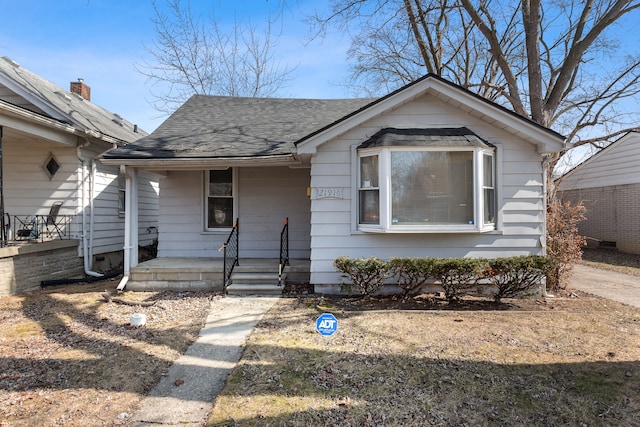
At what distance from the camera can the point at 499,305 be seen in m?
6.17

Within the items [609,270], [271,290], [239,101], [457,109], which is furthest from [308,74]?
[609,270]

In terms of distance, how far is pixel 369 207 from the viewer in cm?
676

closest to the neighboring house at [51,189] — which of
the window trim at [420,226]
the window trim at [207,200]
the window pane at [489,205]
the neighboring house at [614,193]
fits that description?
the window trim at [207,200]

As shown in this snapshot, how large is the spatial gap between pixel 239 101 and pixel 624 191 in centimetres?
1428

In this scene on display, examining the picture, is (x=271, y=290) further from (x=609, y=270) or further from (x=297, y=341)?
(x=609, y=270)

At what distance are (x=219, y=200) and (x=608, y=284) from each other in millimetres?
9246

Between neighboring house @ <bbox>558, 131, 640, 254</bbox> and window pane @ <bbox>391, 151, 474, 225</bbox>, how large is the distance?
7490mm

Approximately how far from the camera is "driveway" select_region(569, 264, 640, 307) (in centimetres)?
686

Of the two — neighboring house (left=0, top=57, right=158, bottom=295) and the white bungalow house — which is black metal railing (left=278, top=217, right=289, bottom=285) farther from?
neighboring house (left=0, top=57, right=158, bottom=295)

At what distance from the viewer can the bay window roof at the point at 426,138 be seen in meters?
6.38

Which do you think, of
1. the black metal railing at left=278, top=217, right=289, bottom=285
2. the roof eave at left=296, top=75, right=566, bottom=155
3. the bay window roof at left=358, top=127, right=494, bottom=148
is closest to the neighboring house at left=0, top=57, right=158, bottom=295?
the black metal railing at left=278, top=217, right=289, bottom=285

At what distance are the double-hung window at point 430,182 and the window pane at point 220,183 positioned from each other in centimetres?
386

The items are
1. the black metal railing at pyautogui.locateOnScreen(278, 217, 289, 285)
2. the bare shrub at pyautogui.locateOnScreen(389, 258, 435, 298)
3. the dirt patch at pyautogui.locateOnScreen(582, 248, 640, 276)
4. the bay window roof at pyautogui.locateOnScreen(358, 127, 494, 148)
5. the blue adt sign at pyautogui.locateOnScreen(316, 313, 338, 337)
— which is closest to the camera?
the blue adt sign at pyautogui.locateOnScreen(316, 313, 338, 337)

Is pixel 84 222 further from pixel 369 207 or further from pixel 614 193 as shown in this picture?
pixel 614 193
